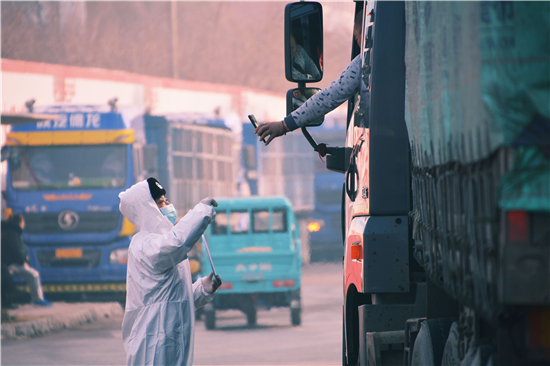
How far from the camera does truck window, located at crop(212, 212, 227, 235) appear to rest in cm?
1485

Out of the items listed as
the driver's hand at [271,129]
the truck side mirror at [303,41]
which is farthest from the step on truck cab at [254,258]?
the driver's hand at [271,129]

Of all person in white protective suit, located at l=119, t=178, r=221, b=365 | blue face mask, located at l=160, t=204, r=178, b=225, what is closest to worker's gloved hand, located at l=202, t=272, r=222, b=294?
person in white protective suit, located at l=119, t=178, r=221, b=365

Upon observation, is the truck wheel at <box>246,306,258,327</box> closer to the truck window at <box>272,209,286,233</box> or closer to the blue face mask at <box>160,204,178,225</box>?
the truck window at <box>272,209,286,233</box>

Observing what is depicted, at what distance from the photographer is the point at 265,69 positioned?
68062 mm

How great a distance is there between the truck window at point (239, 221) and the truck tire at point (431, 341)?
10762 mm

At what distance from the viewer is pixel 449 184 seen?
334 centimetres

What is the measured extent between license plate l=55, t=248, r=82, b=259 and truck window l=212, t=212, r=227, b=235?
8.83 ft

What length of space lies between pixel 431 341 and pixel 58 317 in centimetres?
1097

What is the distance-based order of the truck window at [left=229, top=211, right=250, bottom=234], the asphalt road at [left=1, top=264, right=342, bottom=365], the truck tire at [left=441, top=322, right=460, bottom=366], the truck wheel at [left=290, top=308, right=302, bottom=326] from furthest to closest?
the truck window at [left=229, top=211, right=250, bottom=234]
the truck wheel at [left=290, top=308, right=302, bottom=326]
the asphalt road at [left=1, top=264, right=342, bottom=365]
the truck tire at [left=441, top=322, right=460, bottom=366]

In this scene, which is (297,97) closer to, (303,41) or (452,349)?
(303,41)

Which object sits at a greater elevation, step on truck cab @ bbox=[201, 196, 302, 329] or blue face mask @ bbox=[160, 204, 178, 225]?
blue face mask @ bbox=[160, 204, 178, 225]

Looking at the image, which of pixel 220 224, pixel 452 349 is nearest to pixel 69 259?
pixel 220 224

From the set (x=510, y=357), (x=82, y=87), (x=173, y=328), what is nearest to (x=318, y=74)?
(x=173, y=328)

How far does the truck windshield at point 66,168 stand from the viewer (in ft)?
52.3
